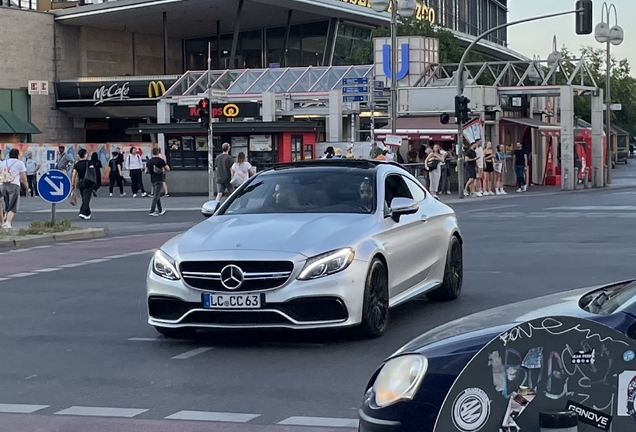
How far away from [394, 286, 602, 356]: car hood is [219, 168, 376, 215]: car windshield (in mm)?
4839

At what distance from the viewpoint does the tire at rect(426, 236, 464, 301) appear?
11.6 m

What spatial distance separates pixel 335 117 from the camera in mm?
44969

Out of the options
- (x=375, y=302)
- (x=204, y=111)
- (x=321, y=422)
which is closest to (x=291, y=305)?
(x=375, y=302)

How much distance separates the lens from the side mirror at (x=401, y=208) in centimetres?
989

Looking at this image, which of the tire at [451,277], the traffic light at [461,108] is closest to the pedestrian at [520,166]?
the traffic light at [461,108]

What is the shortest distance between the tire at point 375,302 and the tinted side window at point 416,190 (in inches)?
67.9

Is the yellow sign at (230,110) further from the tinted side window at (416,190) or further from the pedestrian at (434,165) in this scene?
the tinted side window at (416,190)

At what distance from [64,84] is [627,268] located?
52.2 metres

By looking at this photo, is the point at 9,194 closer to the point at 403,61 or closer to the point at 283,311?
the point at 283,311

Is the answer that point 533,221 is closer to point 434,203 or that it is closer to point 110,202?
point 434,203

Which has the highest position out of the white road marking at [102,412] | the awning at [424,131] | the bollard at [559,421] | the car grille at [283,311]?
the awning at [424,131]

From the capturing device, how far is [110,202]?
124 feet

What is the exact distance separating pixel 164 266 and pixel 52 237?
13.1 meters

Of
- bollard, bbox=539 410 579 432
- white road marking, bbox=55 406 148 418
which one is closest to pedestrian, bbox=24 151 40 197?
white road marking, bbox=55 406 148 418
